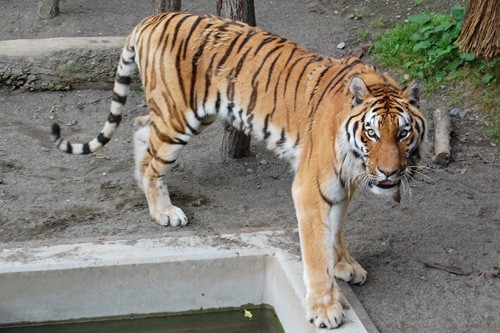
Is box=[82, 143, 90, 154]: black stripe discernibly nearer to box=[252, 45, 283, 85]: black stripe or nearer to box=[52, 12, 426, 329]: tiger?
box=[52, 12, 426, 329]: tiger

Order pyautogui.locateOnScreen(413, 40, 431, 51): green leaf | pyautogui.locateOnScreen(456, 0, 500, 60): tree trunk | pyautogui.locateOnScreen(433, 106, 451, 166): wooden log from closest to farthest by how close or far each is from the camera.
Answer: pyautogui.locateOnScreen(433, 106, 451, 166): wooden log → pyautogui.locateOnScreen(456, 0, 500, 60): tree trunk → pyautogui.locateOnScreen(413, 40, 431, 51): green leaf

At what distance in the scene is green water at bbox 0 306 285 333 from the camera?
4695 mm

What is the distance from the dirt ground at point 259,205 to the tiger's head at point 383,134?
723 millimetres

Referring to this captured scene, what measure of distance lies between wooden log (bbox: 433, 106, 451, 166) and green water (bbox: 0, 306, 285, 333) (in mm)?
2061

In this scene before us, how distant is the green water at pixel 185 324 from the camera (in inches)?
185

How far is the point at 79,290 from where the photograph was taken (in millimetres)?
4629

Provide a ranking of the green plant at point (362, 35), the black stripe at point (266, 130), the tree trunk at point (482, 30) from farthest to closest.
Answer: the green plant at point (362, 35), the tree trunk at point (482, 30), the black stripe at point (266, 130)

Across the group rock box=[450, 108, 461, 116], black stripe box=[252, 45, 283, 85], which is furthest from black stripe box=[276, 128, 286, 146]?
rock box=[450, 108, 461, 116]

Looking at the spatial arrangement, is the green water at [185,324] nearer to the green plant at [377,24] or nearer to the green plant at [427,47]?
the green plant at [427,47]

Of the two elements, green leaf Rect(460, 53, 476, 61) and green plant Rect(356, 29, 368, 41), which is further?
green plant Rect(356, 29, 368, 41)

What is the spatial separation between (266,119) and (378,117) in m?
1.05

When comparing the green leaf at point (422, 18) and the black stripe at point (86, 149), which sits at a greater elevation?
the green leaf at point (422, 18)

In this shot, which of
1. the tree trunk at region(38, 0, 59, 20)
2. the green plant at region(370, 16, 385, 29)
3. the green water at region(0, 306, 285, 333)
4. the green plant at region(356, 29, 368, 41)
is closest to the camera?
the green water at region(0, 306, 285, 333)

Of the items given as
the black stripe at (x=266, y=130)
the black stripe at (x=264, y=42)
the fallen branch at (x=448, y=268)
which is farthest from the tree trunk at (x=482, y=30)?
the black stripe at (x=266, y=130)
